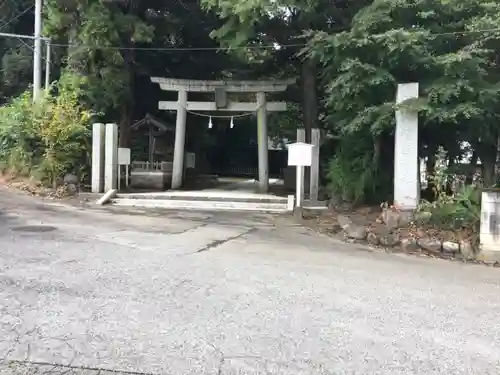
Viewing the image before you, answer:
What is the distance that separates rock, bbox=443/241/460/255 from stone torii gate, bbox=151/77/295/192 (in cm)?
1008

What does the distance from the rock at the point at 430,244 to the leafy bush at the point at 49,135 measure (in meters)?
11.2

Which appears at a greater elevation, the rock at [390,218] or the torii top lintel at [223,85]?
the torii top lintel at [223,85]

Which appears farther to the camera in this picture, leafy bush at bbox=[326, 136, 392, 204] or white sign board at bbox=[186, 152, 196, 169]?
white sign board at bbox=[186, 152, 196, 169]

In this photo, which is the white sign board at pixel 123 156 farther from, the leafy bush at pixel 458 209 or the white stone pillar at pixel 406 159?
the leafy bush at pixel 458 209

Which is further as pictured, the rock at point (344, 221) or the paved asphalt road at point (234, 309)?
the rock at point (344, 221)

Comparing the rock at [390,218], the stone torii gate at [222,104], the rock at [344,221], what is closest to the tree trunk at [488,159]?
the rock at [390,218]

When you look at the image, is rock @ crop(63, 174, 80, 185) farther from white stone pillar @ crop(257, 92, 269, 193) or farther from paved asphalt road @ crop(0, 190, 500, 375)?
paved asphalt road @ crop(0, 190, 500, 375)

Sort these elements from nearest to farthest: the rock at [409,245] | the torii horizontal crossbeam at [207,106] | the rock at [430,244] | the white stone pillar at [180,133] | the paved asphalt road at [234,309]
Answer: the paved asphalt road at [234,309] → the rock at [430,244] → the rock at [409,245] → the white stone pillar at [180,133] → the torii horizontal crossbeam at [207,106]

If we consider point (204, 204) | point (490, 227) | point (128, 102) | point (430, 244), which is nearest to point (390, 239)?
point (430, 244)

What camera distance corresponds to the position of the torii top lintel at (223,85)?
18.4m

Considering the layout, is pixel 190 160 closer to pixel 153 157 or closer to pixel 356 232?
pixel 153 157

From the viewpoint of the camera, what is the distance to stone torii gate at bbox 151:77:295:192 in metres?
18.6

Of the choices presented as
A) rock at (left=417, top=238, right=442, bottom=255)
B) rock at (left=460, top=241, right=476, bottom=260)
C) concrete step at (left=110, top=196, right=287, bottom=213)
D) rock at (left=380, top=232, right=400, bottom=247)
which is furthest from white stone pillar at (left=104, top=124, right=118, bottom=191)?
rock at (left=460, top=241, right=476, bottom=260)

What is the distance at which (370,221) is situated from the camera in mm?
11297
